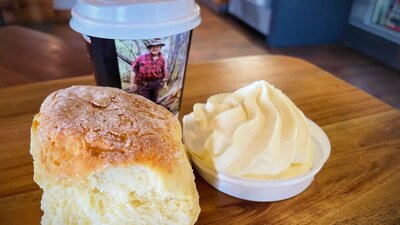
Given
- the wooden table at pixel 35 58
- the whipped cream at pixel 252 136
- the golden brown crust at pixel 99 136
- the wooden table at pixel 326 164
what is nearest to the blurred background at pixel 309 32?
the wooden table at pixel 35 58

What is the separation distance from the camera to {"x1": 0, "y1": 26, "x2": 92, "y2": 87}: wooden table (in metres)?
0.94

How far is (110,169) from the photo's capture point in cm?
38

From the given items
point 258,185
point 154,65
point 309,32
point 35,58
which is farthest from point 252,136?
point 309,32

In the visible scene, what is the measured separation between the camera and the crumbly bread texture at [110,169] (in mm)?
388

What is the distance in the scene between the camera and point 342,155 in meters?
0.62

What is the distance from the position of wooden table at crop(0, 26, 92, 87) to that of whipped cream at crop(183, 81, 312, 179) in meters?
0.55

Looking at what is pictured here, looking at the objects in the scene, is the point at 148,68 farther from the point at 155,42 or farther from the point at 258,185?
the point at 258,185

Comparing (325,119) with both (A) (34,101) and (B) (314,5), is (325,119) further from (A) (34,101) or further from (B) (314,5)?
(B) (314,5)

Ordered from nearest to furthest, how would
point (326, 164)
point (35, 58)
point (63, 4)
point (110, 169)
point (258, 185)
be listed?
point (110, 169) < point (258, 185) < point (326, 164) < point (35, 58) < point (63, 4)

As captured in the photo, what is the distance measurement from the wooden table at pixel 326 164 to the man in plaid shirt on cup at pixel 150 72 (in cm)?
15

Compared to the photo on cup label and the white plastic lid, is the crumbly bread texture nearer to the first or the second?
the photo on cup label

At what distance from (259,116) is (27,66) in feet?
2.45

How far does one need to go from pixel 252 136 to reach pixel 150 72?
0.19 meters

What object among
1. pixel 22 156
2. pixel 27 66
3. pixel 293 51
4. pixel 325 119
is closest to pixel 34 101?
pixel 22 156
